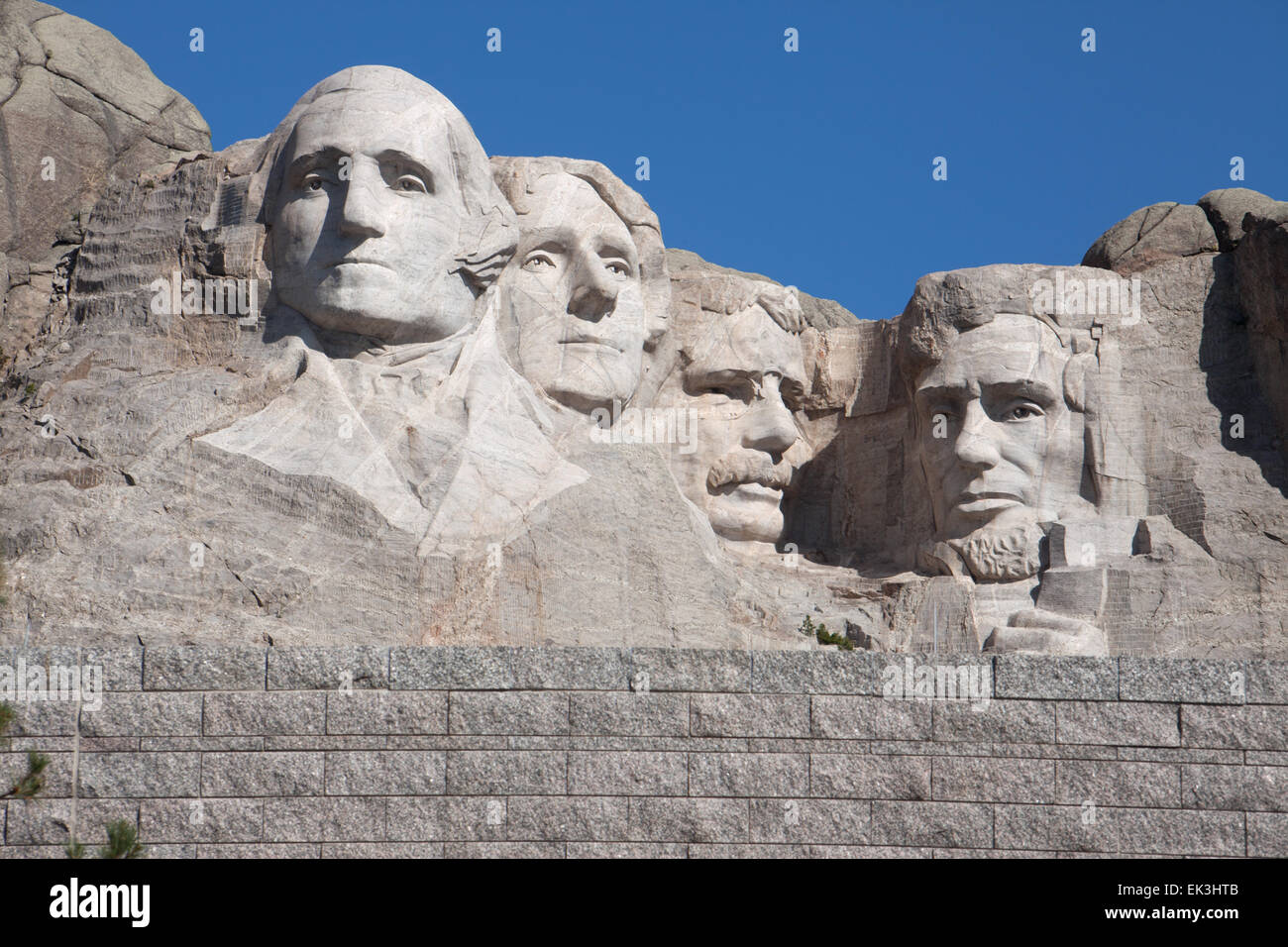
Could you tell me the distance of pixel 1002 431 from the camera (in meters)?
12.8

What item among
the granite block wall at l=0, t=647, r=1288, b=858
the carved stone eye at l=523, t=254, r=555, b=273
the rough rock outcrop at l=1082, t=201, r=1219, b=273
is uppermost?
the rough rock outcrop at l=1082, t=201, r=1219, b=273

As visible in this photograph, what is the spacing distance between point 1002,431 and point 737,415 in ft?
5.32

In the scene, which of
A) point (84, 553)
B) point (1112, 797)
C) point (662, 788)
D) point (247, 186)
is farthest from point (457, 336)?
point (1112, 797)

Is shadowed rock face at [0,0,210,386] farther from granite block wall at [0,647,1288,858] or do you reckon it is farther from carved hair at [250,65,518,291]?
granite block wall at [0,647,1288,858]

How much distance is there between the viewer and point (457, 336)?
11680 millimetres

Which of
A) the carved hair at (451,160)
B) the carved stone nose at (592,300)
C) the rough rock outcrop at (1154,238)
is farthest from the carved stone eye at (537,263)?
the rough rock outcrop at (1154,238)

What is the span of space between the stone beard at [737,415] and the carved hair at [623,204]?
12.7 inches

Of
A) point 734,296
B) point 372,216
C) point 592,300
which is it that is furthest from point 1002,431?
point 372,216

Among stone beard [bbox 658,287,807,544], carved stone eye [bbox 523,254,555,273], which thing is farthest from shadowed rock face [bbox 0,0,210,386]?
stone beard [bbox 658,287,807,544]

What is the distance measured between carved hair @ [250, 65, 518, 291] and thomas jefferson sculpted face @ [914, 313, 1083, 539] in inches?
113

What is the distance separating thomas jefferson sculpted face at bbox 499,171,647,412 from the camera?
12.3 metres

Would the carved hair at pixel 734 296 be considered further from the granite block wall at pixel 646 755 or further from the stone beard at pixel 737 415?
the granite block wall at pixel 646 755

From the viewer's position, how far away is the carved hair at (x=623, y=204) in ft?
41.3

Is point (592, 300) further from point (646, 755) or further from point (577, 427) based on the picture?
point (646, 755)
